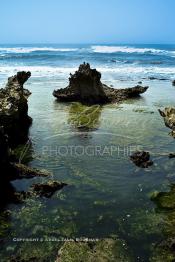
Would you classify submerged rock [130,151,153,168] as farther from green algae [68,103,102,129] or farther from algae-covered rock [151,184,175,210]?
green algae [68,103,102,129]

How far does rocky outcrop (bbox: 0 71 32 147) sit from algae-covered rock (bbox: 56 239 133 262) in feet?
25.9

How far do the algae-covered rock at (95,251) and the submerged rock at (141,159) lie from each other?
465cm

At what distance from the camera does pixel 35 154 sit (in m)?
14.5

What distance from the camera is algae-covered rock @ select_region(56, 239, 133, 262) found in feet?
26.6

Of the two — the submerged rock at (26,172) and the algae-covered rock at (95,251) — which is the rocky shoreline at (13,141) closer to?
the submerged rock at (26,172)

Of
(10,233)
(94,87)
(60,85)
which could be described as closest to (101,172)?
(10,233)

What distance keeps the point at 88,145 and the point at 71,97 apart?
10.5 m

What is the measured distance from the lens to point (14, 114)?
16.6m

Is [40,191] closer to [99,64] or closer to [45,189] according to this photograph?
[45,189]

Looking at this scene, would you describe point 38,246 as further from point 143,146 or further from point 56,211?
point 143,146

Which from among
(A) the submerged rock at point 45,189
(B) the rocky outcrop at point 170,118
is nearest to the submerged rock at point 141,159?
(A) the submerged rock at point 45,189

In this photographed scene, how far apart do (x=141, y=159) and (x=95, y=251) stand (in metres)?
Answer: 5.37

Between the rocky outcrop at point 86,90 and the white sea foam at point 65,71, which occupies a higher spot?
the rocky outcrop at point 86,90

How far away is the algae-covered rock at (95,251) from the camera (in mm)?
8098
